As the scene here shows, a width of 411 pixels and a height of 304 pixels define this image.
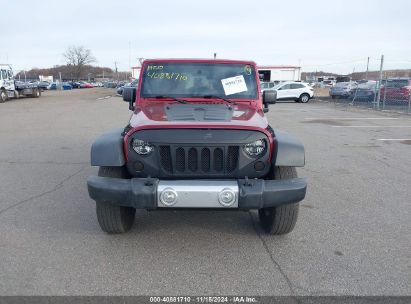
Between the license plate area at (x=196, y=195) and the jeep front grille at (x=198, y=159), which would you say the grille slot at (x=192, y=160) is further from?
the license plate area at (x=196, y=195)

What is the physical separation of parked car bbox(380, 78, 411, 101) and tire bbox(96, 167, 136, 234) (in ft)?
65.7

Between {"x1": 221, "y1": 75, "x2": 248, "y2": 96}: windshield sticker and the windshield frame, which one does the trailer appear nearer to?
the windshield frame

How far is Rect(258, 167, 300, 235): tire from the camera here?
3.69 m

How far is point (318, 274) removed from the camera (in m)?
3.30

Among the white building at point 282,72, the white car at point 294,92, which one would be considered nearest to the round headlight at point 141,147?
the white car at point 294,92

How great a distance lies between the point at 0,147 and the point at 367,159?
27.3ft

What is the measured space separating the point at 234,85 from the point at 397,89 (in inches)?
769

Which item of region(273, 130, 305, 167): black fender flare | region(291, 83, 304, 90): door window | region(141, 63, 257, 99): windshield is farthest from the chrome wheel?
region(273, 130, 305, 167): black fender flare

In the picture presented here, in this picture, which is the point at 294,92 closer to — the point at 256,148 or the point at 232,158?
the point at 256,148

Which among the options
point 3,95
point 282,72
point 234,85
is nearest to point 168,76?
point 234,85

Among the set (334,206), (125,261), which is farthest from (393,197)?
(125,261)

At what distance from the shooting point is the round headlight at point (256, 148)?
355 centimetres

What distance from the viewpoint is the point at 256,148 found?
3576 millimetres

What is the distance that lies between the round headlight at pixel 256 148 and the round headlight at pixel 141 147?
0.90m
